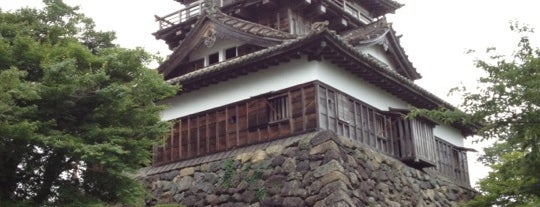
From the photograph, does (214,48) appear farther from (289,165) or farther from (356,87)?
(289,165)

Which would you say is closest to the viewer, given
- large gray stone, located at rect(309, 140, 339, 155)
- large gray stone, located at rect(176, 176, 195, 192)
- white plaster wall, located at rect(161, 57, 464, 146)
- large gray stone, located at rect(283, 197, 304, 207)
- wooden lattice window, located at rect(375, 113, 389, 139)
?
large gray stone, located at rect(283, 197, 304, 207)

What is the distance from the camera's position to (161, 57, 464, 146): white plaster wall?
19.9 metres

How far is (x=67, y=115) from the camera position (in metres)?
14.4

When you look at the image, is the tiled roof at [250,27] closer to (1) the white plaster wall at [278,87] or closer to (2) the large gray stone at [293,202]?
(1) the white plaster wall at [278,87]

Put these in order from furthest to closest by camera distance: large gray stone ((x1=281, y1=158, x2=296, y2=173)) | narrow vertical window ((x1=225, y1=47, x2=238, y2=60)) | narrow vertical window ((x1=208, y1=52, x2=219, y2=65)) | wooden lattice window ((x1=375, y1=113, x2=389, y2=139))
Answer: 1. narrow vertical window ((x1=208, y1=52, x2=219, y2=65))
2. narrow vertical window ((x1=225, y1=47, x2=238, y2=60))
3. wooden lattice window ((x1=375, y1=113, x2=389, y2=139))
4. large gray stone ((x1=281, y1=158, x2=296, y2=173))

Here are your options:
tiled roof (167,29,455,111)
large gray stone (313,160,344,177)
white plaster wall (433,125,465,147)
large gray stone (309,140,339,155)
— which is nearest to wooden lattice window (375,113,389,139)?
tiled roof (167,29,455,111)

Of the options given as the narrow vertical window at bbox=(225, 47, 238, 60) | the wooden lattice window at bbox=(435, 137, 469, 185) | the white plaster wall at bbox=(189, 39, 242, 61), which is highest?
the white plaster wall at bbox=(189, 39, 242, 61)

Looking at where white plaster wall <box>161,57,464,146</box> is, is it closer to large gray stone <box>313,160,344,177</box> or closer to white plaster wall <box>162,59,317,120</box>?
white plaster wall <box>162,59,317,120</box>

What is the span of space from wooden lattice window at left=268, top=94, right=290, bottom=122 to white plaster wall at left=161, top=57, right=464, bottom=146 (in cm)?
30

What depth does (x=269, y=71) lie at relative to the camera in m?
20.6

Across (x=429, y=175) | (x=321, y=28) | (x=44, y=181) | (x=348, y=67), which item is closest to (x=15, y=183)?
(x=44, y=181)

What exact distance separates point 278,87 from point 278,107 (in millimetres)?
580

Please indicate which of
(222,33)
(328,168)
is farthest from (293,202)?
(222,33)

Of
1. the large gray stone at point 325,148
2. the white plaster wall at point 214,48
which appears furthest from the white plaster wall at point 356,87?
the white plaster wall at point 214,48
